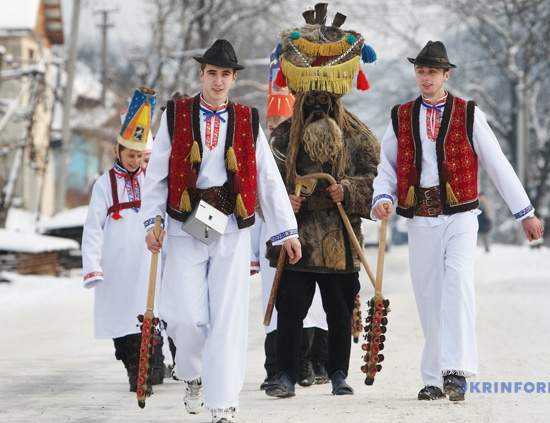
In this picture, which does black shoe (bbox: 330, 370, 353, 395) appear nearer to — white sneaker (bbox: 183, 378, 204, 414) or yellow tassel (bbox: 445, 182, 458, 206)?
white sneaker (bbox: 183, 378, 204, 414)

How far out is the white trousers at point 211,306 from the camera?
7.33 metres

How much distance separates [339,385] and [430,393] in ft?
2.04

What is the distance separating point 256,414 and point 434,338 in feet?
3.95

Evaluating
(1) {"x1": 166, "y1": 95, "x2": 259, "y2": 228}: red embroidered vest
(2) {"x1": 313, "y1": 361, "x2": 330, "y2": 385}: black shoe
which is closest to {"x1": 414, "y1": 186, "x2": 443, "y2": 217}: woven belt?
(1) {"x1": 166, "y1": 95, "x2": 259, "y2": 228}: red embroidered vest

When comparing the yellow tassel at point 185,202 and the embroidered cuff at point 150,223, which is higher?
the yellow tassel at point 185,202

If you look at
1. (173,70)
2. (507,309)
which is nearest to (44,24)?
(173,70)

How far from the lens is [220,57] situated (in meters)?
7.54

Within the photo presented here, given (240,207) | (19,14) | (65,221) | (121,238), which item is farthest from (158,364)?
(19,14)

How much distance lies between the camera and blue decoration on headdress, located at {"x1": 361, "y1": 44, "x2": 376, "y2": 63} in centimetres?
905

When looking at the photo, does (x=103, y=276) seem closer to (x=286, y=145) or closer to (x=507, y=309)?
(x=286, y=145)

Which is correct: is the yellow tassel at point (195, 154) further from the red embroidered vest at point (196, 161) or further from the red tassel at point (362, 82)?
the red tassel at point (362, 82)

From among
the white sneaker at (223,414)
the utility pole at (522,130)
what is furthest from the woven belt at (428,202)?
the utility pole at (522,130)

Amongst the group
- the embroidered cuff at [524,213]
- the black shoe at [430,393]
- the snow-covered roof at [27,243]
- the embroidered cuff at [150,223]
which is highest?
the embroidered cuff at [524,213]

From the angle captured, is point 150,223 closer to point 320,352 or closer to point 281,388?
point 281,388
